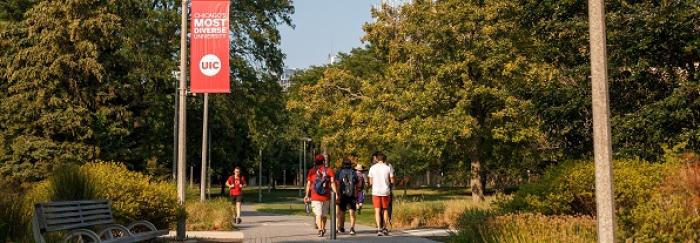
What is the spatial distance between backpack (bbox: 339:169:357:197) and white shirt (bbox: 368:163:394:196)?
2.30 ft

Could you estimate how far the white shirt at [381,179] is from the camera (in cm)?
1648

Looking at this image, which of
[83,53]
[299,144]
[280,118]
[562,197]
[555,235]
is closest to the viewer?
[555,235]

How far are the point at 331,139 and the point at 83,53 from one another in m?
12.2

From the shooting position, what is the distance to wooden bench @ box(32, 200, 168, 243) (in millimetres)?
9656

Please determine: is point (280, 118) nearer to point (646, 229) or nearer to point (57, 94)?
point (57, 94)

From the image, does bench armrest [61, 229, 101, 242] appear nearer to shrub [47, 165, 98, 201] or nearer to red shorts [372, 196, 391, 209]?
shrub [47, 165, 98, 201]

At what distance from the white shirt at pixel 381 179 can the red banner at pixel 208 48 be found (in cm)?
357

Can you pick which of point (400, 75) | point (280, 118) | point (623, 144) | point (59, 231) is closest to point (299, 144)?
point (280, 118)

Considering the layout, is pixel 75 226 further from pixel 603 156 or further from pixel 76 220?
pixel 603 156

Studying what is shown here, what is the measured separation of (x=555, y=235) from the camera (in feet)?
32.5

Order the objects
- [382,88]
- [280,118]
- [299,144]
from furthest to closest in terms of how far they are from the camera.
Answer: [299,144] < [280,118] < [382,88]

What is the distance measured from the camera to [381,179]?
16.5 meters

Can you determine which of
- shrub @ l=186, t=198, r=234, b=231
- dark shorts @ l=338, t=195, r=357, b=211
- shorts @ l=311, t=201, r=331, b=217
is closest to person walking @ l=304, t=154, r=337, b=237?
shorts @ l=311, t=201, r=331, b=217

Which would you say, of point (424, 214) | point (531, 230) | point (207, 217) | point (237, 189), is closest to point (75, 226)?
point (531, 230)
